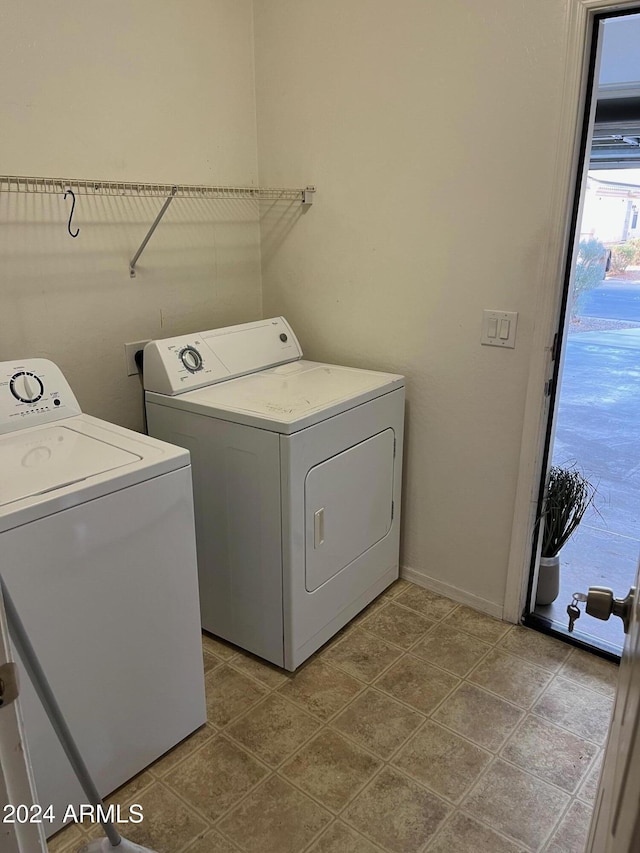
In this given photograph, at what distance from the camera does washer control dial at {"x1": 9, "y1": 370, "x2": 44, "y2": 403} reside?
1799 millimetres

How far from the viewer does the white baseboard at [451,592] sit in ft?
7.79

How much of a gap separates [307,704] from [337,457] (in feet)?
2.54

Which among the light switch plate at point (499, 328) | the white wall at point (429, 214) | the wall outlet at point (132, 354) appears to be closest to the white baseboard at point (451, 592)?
the white wall at point (429, 214)

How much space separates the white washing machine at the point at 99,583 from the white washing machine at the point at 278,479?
315mm

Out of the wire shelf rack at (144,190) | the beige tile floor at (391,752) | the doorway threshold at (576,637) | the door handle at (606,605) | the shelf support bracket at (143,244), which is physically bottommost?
the beige tile floor at (391,752)

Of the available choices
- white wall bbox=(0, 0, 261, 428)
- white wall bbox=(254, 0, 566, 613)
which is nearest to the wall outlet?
white wall bbox=(0, 0, 261, 428)

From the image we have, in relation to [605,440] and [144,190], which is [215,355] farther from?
[605,440]

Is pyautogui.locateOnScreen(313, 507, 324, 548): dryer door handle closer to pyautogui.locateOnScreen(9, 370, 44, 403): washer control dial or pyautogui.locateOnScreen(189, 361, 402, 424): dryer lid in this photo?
pyautogui.locateOnScreen(189, 361, 402, 424): dryer lid

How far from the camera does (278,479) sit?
73.9 inches

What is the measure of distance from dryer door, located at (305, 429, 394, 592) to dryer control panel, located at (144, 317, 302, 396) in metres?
0.55

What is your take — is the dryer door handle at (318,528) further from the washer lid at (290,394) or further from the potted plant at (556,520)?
the potted plant at (556,520)

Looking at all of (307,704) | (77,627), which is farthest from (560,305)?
(77,627)

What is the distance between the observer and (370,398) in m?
2.16

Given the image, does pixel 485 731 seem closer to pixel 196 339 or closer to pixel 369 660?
pixel 369 660
